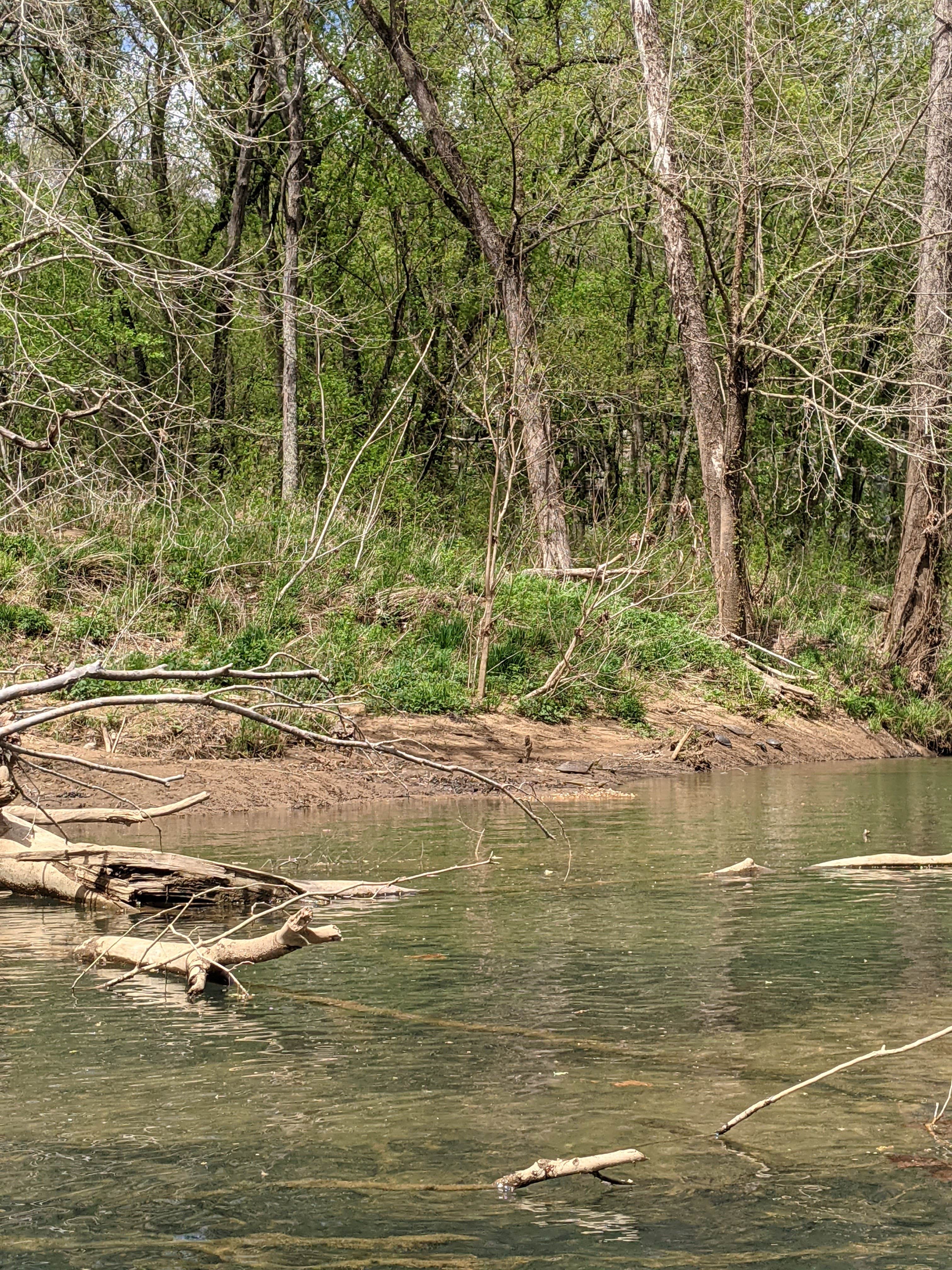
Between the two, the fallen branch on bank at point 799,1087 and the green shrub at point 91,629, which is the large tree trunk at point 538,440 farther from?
the fallen branch on bank at point 799,1087

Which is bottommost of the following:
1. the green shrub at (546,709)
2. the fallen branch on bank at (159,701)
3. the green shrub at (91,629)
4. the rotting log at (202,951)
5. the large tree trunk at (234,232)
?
the rotting log at (202,951)

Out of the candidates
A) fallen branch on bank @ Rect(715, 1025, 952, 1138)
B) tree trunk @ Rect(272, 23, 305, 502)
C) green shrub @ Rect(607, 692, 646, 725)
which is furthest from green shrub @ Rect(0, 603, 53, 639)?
fallen branch on bank @ Rect(715, 1025, 952, 1138)

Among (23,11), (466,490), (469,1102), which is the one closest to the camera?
(469,1102)

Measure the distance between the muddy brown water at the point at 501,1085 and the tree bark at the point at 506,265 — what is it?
13.1 metres

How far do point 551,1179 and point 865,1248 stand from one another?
90 cm

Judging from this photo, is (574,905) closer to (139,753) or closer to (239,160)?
(139,753)

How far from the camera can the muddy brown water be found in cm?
386

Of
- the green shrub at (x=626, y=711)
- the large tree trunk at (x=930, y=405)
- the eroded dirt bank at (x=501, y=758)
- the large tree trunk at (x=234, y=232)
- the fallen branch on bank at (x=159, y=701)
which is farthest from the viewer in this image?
the large tree trunk at (x=234, y=232)

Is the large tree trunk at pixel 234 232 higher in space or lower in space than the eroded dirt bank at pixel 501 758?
higher

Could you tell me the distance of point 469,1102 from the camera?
16.3 ft

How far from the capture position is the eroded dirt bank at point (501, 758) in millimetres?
13398

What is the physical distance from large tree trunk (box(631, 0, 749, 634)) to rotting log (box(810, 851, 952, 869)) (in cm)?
1134

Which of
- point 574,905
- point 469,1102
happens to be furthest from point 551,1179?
point 574,905

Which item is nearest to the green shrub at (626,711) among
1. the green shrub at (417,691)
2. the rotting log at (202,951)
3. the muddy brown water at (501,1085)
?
the green shrub at (417,691)
